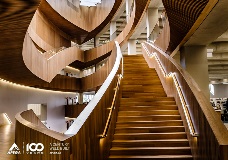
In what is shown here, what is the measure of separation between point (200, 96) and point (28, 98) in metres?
12.4

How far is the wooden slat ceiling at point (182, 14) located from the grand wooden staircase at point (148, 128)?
179cm

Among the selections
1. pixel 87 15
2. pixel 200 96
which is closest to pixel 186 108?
pixel 200 96

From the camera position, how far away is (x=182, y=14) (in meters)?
6.72

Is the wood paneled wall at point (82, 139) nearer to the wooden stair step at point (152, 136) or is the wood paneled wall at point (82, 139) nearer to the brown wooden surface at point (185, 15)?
the wooden stair step at point (152, 136)

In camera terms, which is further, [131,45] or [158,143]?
[131,45]

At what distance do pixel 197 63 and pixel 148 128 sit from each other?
12.2 feet

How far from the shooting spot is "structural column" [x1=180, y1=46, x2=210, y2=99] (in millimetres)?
Result: 9039

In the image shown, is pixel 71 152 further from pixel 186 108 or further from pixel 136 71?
pixel 136 71

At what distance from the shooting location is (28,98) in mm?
15664

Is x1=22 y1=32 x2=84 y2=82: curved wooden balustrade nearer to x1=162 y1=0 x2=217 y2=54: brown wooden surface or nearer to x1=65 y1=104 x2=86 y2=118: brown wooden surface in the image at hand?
x1=65 y1=104 x2=86 y2=118: brown wooden surface

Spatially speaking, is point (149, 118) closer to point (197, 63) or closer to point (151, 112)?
point (151, 112)

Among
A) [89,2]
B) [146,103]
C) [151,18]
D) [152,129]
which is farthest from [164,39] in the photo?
[89,2]

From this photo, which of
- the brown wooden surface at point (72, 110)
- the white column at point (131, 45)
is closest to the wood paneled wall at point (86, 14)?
the white column at point (131, 45)

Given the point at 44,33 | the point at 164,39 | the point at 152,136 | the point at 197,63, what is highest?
the point at 44,33
